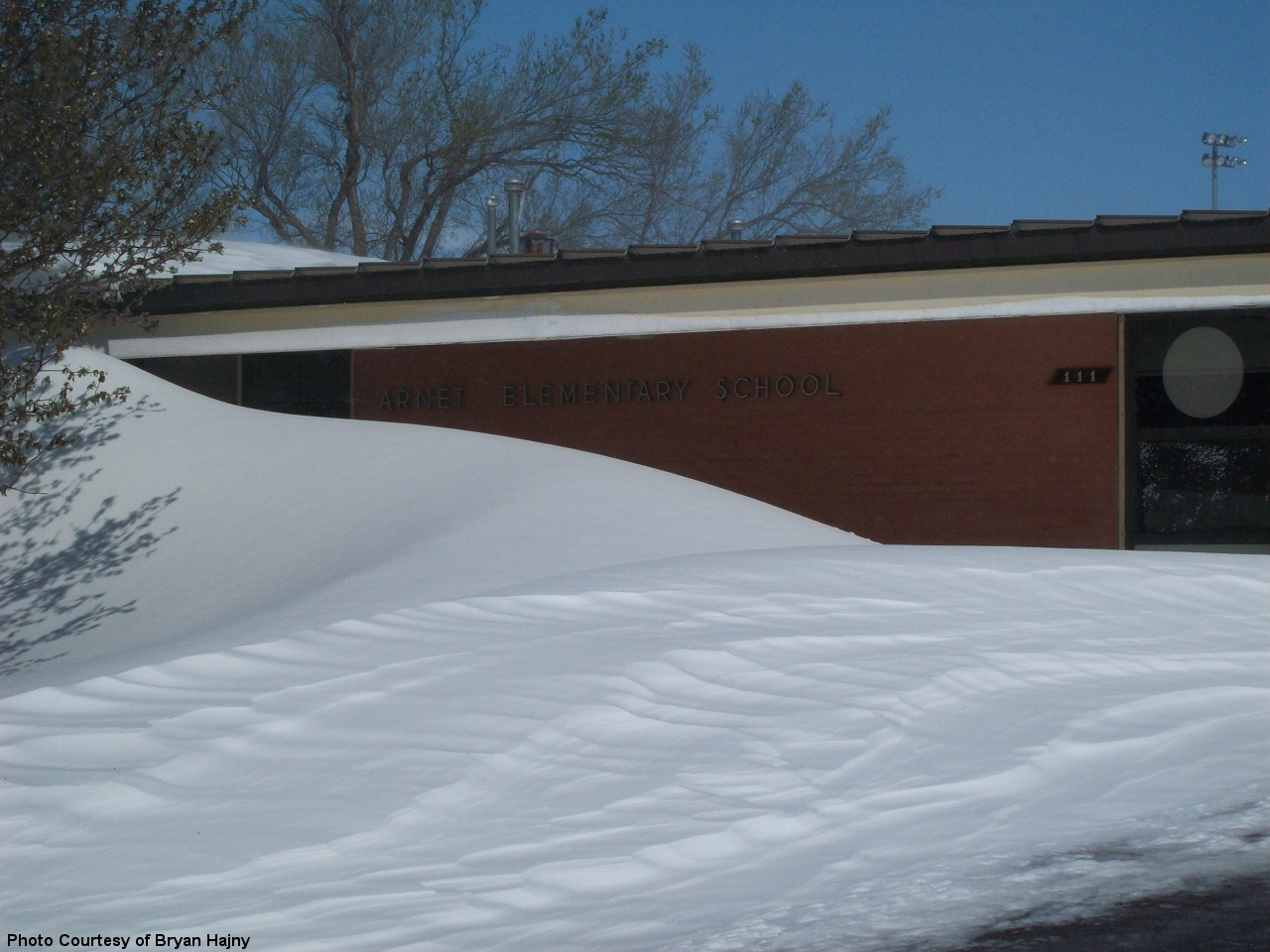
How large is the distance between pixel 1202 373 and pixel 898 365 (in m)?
2.45

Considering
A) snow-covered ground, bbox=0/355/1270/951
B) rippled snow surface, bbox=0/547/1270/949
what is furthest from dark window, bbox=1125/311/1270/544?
rippled snow surface, bbox=0/547/1270/949

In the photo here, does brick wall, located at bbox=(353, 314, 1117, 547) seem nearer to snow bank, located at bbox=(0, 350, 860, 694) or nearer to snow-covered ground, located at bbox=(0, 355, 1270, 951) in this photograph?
snow bank, located at bbox=(0, 350, 860, 694)

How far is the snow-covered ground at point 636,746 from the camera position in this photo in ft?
11.4

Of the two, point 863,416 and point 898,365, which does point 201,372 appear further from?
point 898,365

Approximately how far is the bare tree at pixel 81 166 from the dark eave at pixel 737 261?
5.85ft

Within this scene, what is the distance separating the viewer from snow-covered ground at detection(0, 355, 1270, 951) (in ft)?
11.4

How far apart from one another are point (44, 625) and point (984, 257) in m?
7.77

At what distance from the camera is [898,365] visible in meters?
11.3

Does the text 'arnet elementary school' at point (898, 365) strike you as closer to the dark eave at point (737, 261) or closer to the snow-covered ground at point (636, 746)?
the dark eave at point (737, 261)

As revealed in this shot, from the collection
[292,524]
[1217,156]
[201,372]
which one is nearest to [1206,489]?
[292,524]

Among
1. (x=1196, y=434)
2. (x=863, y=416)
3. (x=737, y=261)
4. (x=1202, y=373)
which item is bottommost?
(x=1196, y=434)

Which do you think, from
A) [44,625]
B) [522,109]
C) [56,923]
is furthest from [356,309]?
[522,109]

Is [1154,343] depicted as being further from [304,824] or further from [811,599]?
[304,824]

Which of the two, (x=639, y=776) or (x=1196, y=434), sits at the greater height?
(x=1196, y=434)
